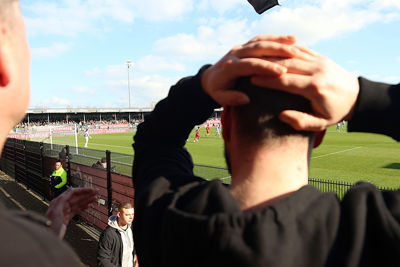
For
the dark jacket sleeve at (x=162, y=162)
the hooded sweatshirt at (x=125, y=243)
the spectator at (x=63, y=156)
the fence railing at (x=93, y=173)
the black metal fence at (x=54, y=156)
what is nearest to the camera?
the dark jacket sleeve at (x=162, y=162)

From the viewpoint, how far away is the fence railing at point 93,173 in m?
7.56

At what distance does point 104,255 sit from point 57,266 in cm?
487

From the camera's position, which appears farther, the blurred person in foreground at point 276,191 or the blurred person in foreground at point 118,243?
the blurred person in foreground at point 118,243

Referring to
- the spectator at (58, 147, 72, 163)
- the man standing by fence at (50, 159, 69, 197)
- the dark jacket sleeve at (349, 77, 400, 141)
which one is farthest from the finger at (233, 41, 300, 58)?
the spectator at (58, 147, 72, 163)

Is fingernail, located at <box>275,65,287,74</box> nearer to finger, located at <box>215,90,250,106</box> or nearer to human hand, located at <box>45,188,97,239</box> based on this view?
finger, located at <box>215,90,250,106</box>

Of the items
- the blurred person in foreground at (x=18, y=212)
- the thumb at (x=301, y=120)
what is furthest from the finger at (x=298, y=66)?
the blurred person in foreground at (x=18, y=212)

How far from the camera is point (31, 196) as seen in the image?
14.0 m

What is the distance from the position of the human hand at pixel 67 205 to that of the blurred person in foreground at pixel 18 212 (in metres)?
0.12

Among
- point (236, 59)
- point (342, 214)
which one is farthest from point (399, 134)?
point (236, 59)

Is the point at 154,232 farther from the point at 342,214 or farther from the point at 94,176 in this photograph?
the point at 94,176

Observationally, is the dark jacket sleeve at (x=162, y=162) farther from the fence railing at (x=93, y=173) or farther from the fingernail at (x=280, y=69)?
the fence railing at (x=93, y=173)

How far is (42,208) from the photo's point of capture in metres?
11.9

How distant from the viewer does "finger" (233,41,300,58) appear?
3.17ft

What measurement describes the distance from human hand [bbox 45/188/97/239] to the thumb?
3.57 feet
